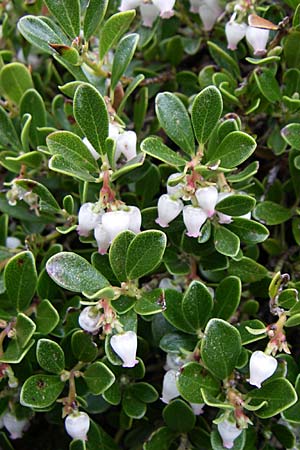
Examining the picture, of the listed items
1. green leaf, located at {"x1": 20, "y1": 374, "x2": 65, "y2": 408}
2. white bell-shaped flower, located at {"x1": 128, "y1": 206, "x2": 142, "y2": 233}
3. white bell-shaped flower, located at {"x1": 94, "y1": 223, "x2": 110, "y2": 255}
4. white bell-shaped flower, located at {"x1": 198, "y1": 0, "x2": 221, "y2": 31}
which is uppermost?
white bell-shaped flower, located at {"x1": 198, "y1": 0, "x2": 221, "y2": 31}

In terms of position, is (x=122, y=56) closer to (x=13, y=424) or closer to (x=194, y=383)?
(x=194, y=383)

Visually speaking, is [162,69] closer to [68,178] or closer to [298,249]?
[68,178]

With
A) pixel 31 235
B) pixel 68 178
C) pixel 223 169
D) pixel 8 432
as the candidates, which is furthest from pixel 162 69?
pixel 8 432

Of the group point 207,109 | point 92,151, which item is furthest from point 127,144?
point 207,109

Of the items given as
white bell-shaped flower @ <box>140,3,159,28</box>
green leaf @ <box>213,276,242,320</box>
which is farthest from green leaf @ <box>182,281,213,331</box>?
white bell-shaped flower @ <box>140,3,159,28</box>

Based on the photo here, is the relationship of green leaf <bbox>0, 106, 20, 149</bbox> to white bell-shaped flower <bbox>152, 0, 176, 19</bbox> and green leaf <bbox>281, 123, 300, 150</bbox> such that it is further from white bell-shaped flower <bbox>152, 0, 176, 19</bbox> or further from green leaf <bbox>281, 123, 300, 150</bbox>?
green leaf <bbox>281, 123, 300, 150</bbox>

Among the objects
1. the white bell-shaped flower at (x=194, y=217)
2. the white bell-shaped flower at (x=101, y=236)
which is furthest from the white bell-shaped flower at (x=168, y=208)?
the white bell-shaped flower at (x=101, y=236)
